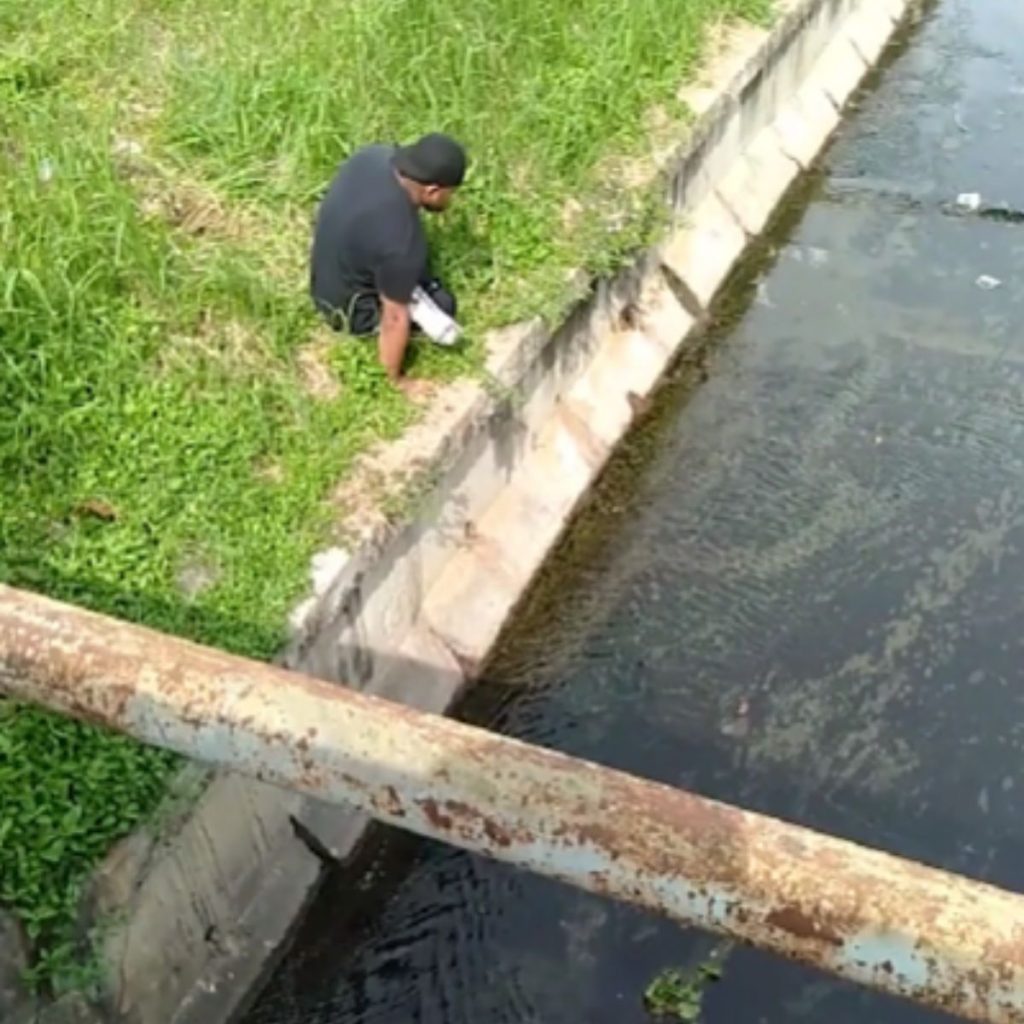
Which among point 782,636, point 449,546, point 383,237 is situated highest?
point 383,237

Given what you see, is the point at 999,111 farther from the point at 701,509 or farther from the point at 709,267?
the point at 701,509

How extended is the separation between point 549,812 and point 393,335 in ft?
15.4

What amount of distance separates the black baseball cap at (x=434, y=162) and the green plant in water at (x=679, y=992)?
9.80ft

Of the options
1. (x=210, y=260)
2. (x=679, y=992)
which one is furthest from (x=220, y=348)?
(x=679, y=992)

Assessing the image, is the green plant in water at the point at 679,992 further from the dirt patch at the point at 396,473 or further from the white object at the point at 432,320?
the white object at the point at 432,320

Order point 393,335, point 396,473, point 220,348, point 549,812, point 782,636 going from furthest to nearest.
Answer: point 782,636, point 393,335, point 220,348, point 396,473, point 549,812

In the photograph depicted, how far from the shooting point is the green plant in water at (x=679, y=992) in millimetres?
5309

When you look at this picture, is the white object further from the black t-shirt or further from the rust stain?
the rust stain

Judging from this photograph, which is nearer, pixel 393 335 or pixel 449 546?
pixel 393 335

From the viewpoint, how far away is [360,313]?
6594 millimetres

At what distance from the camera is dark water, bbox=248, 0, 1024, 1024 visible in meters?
5.46

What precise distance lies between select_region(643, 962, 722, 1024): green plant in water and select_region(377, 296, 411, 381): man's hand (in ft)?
8.36

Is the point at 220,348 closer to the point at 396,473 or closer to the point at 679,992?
the point at 396,473

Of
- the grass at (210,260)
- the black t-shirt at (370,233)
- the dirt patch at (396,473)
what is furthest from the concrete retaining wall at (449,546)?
the black t-shirt at (370,233)
